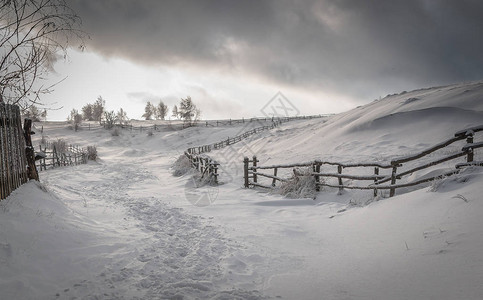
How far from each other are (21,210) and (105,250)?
154 cm

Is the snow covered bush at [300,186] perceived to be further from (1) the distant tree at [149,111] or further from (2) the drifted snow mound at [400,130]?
(1) the distant tree at [149,111]

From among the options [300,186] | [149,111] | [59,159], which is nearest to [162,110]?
[149,111]

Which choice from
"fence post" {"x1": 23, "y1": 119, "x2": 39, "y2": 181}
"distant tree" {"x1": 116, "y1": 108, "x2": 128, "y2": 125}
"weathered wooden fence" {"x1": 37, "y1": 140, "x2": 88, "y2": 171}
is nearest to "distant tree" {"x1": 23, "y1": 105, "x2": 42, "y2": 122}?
"fence post" {"x1": 23, "y1": 119, "x2": 39, "y2": 181}

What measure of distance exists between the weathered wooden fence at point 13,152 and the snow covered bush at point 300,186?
691cm

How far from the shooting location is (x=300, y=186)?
27.3 feet

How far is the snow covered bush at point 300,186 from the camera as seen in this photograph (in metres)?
7.98

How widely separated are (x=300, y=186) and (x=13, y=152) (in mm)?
7479

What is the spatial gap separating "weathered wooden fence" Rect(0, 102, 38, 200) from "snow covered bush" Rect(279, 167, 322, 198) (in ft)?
22.7

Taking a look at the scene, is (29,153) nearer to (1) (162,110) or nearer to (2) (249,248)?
(2) (249,248)

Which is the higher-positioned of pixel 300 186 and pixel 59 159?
pixel 300 186

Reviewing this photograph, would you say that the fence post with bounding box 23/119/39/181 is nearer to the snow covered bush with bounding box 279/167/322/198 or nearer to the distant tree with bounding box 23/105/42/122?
the distant tree with bounding box 23/105/42/122

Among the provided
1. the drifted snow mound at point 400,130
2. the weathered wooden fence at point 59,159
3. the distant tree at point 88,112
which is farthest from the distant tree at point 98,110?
the drifted snow mound at point 400,130

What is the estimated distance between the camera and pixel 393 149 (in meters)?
12.8

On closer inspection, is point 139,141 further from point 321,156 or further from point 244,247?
point 244,247
